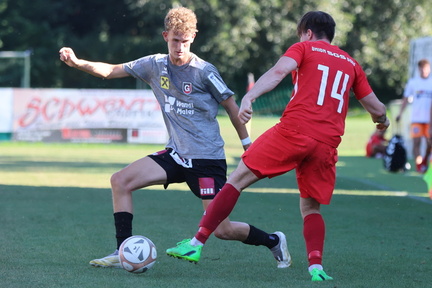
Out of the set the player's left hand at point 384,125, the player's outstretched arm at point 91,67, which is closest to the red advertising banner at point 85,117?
the player's outstretched arm at point 91,67

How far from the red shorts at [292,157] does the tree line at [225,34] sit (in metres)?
35.8

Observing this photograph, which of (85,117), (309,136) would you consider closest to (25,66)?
(85,117)

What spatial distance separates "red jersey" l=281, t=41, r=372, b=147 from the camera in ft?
20.2

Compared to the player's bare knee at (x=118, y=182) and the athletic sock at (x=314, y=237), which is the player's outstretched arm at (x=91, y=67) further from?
the athletic sock at (x=314, y=237)

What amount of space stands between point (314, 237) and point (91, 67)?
A: 2057mm

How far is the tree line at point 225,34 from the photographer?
143ft

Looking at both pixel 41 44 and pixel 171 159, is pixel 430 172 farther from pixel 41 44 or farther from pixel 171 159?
pixel 41 44

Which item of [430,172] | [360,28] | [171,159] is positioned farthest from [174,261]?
[360,28]

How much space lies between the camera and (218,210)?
20.6 ft

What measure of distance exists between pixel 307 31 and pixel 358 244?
2.61 metres

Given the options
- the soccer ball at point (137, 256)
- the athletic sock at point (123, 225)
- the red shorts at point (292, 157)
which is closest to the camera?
the red shorts at point (292, 157)

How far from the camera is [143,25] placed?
164 ft

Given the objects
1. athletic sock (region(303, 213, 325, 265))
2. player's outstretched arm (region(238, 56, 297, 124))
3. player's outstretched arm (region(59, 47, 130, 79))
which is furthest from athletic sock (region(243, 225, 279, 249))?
player's outstretched arm (region(59, 47, 130, 79))

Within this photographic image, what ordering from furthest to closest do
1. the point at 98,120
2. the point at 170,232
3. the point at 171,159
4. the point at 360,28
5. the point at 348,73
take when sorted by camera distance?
the point at 360,28, the point at 98,120, the point at 170,232, the point at 171,159, the point at 348,73
